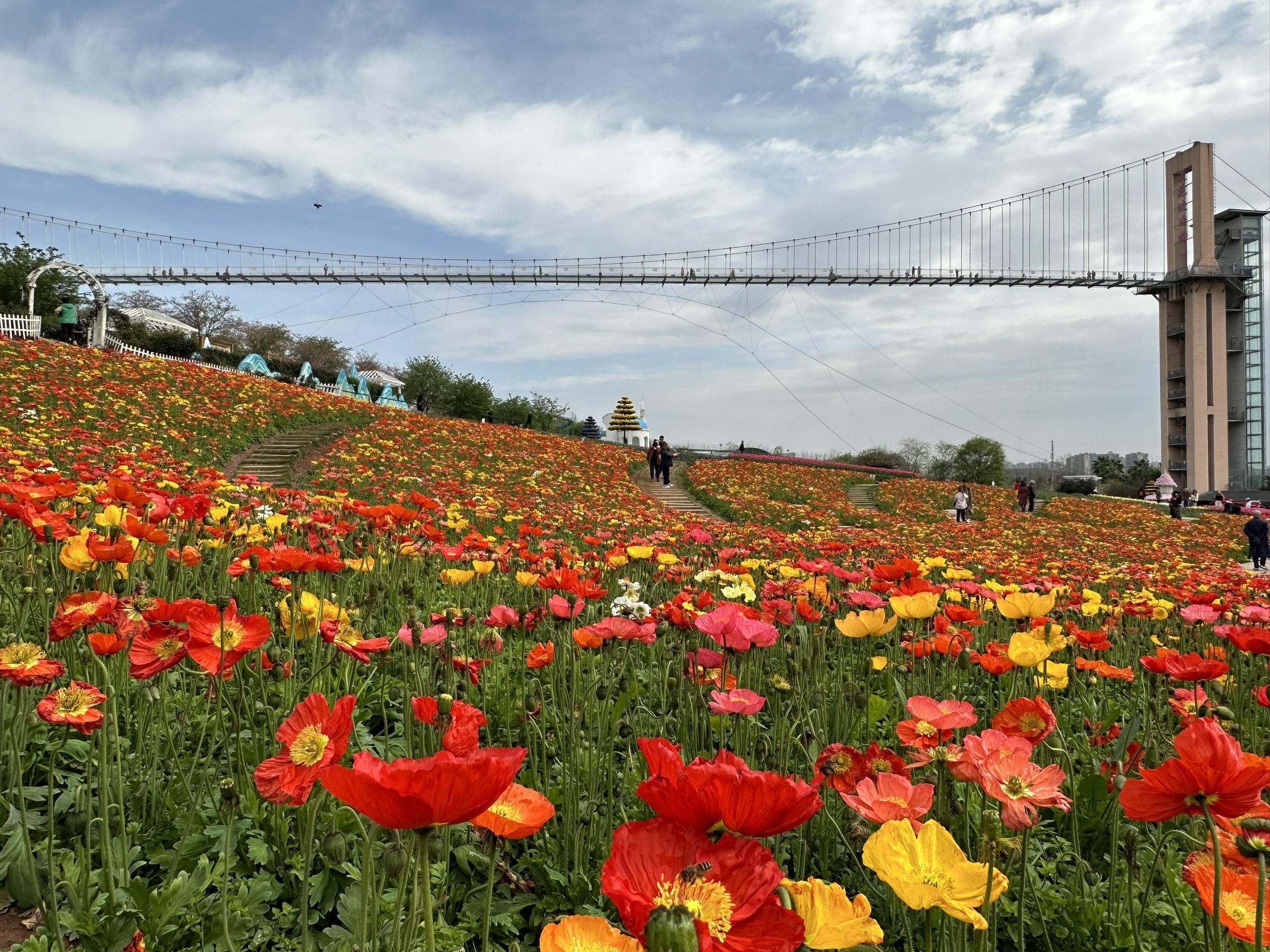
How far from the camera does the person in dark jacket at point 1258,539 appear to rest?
41.7 ft

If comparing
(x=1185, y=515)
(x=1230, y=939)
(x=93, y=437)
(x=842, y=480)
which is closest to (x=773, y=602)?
(x=1230, y=939)

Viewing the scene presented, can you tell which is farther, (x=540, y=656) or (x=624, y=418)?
(x=624, y=418)

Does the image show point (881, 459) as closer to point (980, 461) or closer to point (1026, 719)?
point (980, 461)

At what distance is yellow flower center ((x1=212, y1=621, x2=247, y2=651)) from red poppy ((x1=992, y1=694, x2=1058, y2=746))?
4.65 ft

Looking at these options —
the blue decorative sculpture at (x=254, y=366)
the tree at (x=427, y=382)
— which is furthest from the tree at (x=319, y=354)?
the blue decorative sculpture at (x=254, y=366)

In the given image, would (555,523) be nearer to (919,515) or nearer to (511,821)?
(511,821)

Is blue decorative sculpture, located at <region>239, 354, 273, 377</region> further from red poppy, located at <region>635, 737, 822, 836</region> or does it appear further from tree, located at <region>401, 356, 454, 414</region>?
red poppy, located at <region>635, 737, 822, 836</region>

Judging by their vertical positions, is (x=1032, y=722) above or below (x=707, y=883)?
below

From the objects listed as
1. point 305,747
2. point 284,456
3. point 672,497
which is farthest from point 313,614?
point 672,497

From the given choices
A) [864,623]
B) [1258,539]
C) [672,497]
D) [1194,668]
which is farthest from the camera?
[672,497]

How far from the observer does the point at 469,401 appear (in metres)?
42.4

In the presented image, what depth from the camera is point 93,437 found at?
7.57m

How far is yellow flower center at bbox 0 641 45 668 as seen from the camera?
1.30 m

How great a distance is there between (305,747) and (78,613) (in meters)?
0.84
